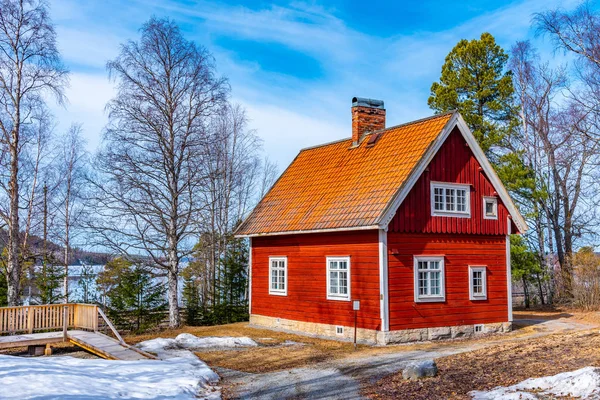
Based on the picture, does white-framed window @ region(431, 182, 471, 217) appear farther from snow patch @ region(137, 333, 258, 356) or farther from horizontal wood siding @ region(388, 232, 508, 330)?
snow patch @ region(137, 333, 258, 356)


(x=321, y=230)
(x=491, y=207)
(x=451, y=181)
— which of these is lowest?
(x=321, y=230)

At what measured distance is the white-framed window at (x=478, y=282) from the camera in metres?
18.8

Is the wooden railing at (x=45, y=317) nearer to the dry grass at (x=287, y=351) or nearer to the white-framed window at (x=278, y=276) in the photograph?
the dry grass at (x=287, y=351)

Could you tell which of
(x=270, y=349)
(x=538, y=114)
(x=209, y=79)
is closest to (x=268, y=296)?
(x=270, y=349)

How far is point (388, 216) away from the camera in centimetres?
1662

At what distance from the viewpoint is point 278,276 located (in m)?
21.4

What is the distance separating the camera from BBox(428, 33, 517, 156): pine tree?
29.5m

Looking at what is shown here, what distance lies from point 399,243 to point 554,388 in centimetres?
863

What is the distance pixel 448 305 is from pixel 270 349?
6152 millimetres

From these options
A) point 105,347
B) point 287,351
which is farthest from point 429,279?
point 105,347

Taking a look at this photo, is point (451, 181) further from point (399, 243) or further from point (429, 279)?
point (429, 279)

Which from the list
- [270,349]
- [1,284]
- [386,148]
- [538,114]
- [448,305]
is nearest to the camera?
[270,349]

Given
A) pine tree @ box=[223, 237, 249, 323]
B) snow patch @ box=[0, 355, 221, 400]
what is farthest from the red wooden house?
pine tree @ box=[223, 237, 249, 323]

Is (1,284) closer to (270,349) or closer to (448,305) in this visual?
(270,349)
